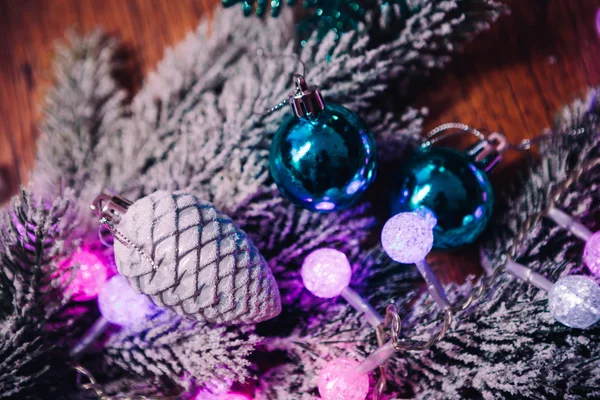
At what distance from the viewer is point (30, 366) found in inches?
21.0

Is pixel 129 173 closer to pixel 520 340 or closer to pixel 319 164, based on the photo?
pixel 319 164

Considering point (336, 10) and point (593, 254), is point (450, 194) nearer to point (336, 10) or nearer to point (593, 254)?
point (593, 254)

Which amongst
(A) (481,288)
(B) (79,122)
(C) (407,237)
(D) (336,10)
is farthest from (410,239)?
(B) (79,122)

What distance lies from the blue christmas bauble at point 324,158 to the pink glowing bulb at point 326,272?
6 cm

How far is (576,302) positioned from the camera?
0.50 m

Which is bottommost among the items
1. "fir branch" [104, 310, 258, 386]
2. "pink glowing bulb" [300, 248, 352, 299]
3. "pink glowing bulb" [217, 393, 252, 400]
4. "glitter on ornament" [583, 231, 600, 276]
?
"pink glowing bulb" [217, 393, 252, 400]

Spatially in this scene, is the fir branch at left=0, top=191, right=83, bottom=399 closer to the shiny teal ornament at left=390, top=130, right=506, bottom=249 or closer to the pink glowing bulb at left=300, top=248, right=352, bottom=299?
the pink glowing bulb at left=300, top=248, right=352, bottom=299

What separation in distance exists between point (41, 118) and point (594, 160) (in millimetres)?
772

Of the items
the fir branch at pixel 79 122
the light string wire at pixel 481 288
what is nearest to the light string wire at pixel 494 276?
the light string wire at pixel 481 288

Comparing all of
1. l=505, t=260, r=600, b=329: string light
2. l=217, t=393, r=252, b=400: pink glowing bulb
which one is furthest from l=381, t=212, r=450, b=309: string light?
l=217, t=393, r=252, b=400: pink glowing bulb

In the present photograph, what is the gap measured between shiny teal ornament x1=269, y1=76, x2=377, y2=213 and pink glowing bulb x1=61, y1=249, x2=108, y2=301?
0.76ft

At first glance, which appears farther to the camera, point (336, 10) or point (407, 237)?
point (336, 10)

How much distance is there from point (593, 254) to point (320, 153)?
318 millimetres

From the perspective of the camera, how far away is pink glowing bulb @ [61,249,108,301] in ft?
1.81
